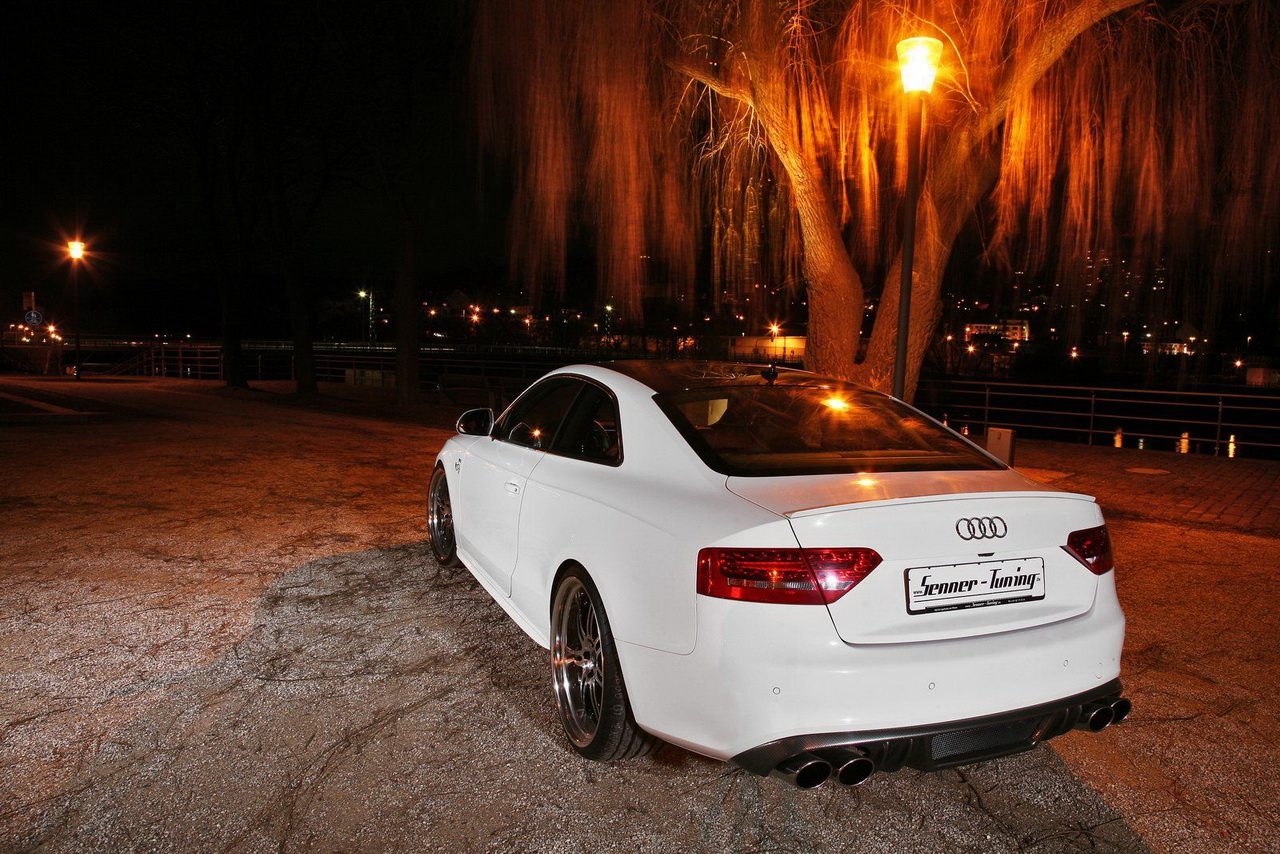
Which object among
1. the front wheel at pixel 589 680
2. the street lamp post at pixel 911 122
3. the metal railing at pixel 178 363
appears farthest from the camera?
the metal railing at pixel 178 363

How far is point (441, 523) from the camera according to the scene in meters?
5.41

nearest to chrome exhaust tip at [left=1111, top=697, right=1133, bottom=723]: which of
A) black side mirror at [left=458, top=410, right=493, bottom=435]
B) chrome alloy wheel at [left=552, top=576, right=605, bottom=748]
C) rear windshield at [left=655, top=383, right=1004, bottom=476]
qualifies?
rear windshield at [left=655, top=383, right=1004, bottom=476]

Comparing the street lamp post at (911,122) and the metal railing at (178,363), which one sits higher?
the street lamp post at (911,122)

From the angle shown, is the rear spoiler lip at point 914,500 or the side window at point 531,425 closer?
the rear spoiler lip at point 914,500

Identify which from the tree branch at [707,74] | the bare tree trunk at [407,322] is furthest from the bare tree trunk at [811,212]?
the bare tree trunk at [407,322]

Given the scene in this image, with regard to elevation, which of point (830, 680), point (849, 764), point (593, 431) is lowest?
point (849, 764)

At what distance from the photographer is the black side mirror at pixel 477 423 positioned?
14.8ft

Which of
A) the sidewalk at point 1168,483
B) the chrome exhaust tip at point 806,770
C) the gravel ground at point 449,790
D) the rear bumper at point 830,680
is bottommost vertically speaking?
the gravel ground at point 449,790

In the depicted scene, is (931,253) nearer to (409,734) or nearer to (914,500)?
(914,500)

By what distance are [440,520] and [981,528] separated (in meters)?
3.81

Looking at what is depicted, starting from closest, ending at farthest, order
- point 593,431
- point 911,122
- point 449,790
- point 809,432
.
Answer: point 449,790 < point 809,432 < point 593,431 < point 911,122

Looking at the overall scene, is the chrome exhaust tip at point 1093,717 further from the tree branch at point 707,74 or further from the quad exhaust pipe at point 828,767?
the tree branch at point 707,74

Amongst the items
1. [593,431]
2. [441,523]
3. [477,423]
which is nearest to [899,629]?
[593,431]

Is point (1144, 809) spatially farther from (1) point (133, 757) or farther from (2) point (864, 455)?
(1) point (133, 757)
